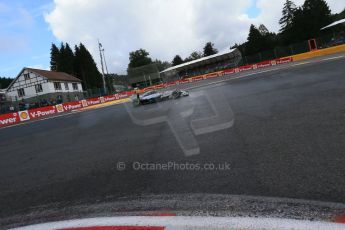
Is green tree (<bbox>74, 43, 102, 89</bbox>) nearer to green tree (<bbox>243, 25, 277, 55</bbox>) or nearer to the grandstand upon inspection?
the grandstand

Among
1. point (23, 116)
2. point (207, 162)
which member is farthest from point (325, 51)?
point (207, 162)

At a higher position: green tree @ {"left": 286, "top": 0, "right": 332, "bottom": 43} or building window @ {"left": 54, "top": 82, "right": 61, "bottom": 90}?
green tree @ {"left": 286, "top": 0, "right": 332, "bottom": 43}

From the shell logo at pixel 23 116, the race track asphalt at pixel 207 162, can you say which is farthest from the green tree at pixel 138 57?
the race track asphalt at pixel 207 162

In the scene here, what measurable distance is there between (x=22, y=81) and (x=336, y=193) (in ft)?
228

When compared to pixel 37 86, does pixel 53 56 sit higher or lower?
higher

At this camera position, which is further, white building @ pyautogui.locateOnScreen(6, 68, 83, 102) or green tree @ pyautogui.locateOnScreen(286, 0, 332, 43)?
green tree @ pyautogui.locateOnScreen(286, 0, 332, 43)

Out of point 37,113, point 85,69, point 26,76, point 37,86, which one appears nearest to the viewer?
point 37,113

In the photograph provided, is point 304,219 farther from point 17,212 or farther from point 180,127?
point 180,127

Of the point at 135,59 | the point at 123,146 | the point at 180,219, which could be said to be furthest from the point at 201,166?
the point at 135,59

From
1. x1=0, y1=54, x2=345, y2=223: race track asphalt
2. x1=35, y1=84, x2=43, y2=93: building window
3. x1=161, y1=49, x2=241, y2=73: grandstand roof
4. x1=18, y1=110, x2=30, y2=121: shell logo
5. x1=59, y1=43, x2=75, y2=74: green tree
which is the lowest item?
x1=0, y1=54, x2=345, y2=223: race track asphalt

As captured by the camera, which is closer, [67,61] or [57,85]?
[57,85]

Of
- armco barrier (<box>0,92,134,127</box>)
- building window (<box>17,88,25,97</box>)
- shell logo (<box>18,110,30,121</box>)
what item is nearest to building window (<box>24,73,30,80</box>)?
building window (<box>17,88,25,97</box>)

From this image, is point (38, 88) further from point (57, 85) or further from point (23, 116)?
point (23, 116)

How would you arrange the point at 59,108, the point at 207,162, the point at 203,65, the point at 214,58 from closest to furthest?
the point at 207,162, the point at 59,108, the point at 214,58, the point at 203,65
